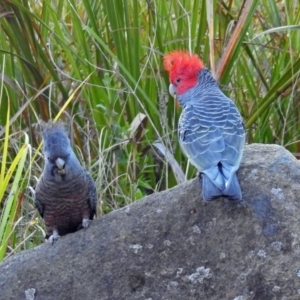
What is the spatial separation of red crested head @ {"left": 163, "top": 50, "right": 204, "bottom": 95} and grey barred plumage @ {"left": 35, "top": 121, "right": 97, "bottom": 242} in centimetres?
67

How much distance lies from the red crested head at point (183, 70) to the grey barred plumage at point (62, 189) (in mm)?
672

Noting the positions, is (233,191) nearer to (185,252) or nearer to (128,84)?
(185,252)

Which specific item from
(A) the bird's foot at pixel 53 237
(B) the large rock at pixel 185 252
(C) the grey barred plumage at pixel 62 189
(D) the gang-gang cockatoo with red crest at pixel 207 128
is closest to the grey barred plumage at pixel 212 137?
(D) the gang-gang cockatoo with red crest at pixel 207 128

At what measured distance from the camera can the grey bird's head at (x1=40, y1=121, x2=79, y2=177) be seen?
9.71ft

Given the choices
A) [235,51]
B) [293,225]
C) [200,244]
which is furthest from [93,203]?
[235,51]

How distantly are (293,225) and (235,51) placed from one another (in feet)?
4.74

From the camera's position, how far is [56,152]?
2971mm

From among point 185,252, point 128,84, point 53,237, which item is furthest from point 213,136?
point 128,84

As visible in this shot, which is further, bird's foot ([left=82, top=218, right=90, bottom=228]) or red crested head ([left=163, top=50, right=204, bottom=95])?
A: red crested head ([left=163, top=50, right=204, bottom=95])

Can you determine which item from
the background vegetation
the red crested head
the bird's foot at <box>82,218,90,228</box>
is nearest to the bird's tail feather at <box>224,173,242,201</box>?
the bird's foot at <box>82,218,90,228</box>

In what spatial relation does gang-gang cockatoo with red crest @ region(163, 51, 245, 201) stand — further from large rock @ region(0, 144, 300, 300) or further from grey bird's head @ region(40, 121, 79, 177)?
grey bird's head @ region(40, 121, 79, 177)

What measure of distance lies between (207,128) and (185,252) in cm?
55

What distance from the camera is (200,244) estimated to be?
2.71 metres

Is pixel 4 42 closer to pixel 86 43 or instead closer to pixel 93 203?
pixel 86 43
